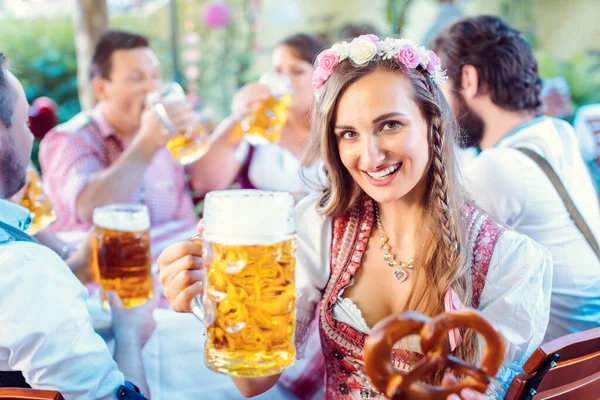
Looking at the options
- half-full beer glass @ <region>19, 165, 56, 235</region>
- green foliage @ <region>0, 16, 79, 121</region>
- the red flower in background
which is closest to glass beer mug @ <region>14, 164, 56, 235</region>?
half-full beer glass @ <region>19, 165, 56, 235</region>

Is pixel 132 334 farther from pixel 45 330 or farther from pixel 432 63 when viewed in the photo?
pixel 432 63

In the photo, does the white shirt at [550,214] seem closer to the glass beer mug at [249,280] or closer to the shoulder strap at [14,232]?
the glass beer mug at [249,280]

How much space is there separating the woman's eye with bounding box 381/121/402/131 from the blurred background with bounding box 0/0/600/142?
8.65 feet

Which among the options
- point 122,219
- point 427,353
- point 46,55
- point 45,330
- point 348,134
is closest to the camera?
point 427,353

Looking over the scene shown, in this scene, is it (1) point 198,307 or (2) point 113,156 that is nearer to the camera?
(1) point 198,307

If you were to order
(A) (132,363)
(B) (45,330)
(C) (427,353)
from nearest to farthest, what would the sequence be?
1. (C) (427,353)
2. (B) (45,330)
3. (A) (132,363)

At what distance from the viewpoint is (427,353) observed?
2.80 ft

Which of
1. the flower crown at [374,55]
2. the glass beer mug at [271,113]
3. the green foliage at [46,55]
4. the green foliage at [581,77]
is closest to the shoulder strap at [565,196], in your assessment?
the flower crown at [374,55]

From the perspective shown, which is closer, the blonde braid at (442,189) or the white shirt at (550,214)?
the blonde braid at (442,189)

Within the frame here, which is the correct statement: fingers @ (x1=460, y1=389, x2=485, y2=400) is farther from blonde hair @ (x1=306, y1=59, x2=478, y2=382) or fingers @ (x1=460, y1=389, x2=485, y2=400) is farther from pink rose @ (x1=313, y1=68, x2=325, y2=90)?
pink rose @ (x1=313, y1=68, x2=325, y2=90)

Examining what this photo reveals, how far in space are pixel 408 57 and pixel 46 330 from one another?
89 cm

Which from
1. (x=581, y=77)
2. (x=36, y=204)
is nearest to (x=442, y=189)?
(x=36, y=204)

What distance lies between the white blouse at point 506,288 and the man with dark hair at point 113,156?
49.4 inches

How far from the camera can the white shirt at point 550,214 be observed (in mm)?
1879
